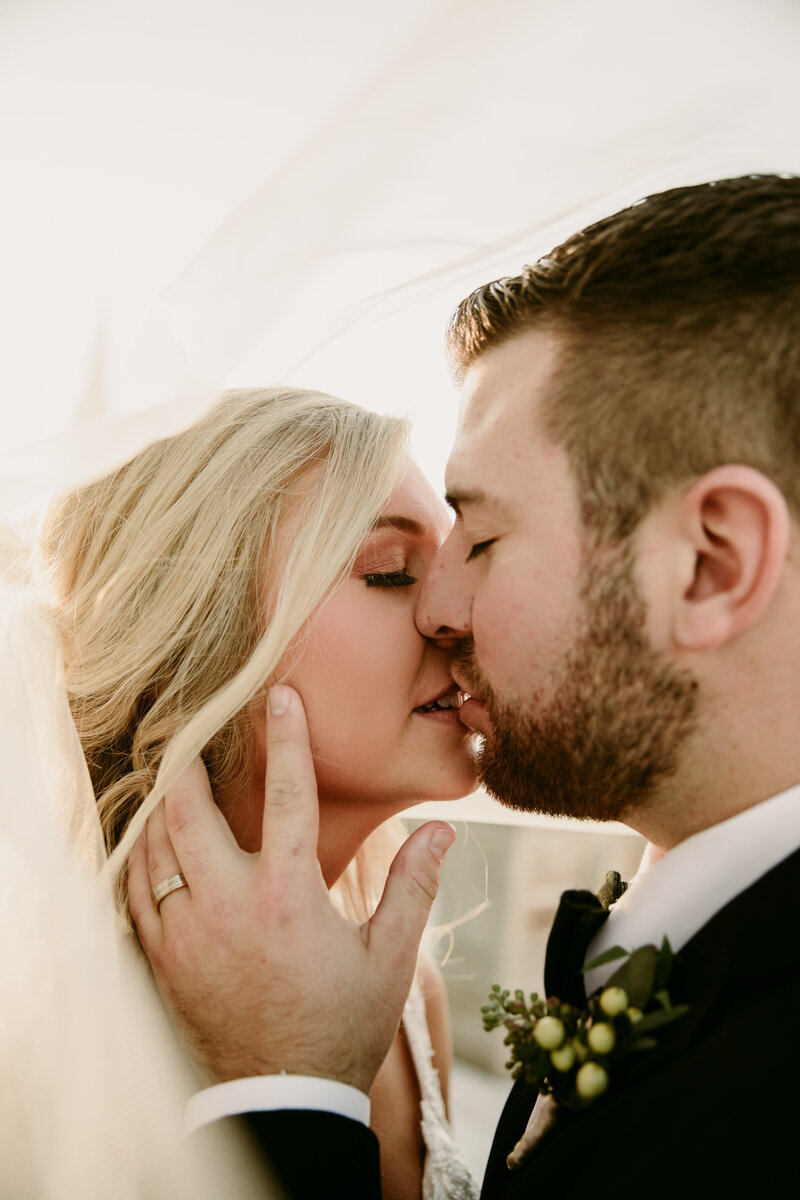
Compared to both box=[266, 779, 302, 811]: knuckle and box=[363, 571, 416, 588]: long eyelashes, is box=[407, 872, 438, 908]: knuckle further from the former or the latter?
box=[363, 571, 416, 588]: long eyelashes

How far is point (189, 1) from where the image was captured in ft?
5.84

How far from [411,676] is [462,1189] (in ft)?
4.86

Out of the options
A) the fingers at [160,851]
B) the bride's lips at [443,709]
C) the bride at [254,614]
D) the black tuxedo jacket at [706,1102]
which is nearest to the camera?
the black tuxedo jacket at [706,1102]

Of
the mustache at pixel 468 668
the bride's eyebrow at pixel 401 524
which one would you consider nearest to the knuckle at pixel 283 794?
the mustache at pixel 468 668

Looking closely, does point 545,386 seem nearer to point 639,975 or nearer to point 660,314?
point 660,314

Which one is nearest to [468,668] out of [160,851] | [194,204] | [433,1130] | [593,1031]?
[160,851]

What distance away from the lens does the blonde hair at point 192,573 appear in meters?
2.27

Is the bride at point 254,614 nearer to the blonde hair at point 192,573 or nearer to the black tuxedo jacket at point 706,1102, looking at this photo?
the blonde hair at point 192,573

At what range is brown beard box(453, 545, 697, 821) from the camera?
5.82ft

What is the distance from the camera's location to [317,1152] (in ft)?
5.32

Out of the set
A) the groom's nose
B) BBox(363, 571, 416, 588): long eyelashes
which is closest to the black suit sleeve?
the groom's nose

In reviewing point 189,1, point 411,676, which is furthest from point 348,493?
point 189,1

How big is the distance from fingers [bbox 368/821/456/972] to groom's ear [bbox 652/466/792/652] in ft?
2.75

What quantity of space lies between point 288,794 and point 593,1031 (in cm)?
Result: 85
